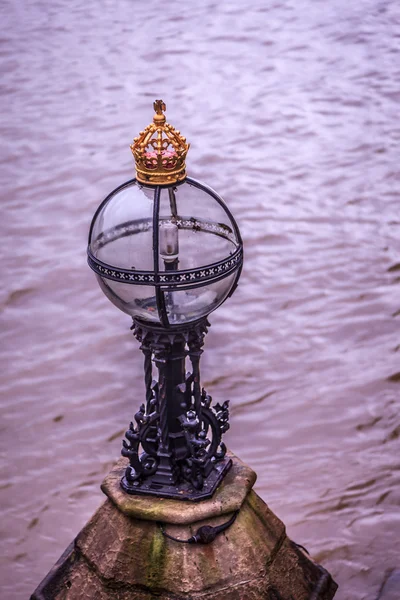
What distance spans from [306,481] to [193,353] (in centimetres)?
185

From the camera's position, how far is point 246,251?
16.4 feet

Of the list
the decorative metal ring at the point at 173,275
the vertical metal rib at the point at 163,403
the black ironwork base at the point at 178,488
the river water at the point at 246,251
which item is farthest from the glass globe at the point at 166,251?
the river water at the point at 246,251

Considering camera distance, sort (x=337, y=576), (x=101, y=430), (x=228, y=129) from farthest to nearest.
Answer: (x=228, y=129), (x=101, y=430), (x=337, y=576)

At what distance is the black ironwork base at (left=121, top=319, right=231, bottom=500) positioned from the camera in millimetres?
1997

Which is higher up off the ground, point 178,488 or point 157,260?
point 157,260

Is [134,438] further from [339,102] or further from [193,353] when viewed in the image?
[339,102]

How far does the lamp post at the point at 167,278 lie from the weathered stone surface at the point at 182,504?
21 mm

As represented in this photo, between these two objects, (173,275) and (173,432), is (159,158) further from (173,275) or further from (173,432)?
(173,432)

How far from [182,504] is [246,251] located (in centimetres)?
311

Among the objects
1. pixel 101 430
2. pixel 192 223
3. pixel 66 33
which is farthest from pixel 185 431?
pixel 66 33

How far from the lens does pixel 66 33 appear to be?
661 cm

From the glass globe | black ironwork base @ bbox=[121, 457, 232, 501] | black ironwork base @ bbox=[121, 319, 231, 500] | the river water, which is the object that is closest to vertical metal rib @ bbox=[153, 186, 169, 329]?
the glass globe

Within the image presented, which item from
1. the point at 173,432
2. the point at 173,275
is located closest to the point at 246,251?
the point at 173,432

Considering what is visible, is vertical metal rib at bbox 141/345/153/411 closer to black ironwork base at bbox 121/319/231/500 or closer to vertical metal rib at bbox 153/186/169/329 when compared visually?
black ironwork base at bbox 121/319/231/500
